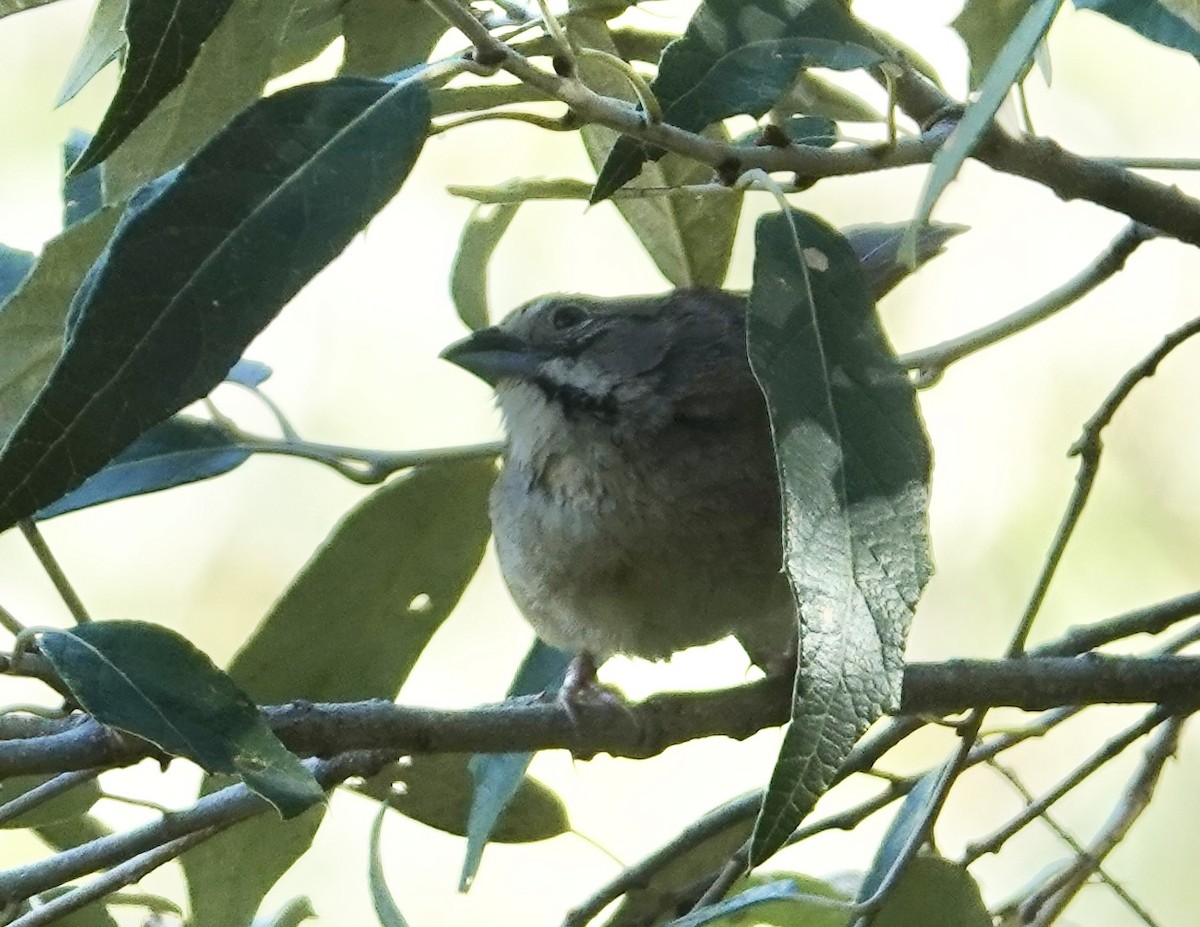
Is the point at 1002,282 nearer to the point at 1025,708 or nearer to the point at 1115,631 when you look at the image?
the point at 1115,631

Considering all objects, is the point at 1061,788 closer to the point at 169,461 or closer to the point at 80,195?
the point at 169,461

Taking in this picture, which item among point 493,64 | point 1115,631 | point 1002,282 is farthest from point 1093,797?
point 493,64

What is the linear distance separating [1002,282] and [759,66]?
9.19ft

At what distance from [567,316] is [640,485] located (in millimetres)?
420

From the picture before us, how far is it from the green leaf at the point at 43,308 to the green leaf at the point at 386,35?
15.8 inches

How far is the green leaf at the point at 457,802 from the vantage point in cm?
226

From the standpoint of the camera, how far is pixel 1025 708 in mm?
1804

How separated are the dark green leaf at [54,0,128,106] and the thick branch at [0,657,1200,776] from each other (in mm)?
687

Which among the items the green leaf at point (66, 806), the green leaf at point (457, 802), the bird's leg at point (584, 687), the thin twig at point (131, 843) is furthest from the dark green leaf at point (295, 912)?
the thin twig at point (131, 843)

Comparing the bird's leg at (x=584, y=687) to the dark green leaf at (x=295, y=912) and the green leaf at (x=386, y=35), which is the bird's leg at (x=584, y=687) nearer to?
the dark green leaf at (x=295, y=912)

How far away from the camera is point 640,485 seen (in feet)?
6.72

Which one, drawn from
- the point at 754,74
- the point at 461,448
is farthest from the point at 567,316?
the point at 754,74

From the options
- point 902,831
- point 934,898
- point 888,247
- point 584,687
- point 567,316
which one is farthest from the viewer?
point 567,316

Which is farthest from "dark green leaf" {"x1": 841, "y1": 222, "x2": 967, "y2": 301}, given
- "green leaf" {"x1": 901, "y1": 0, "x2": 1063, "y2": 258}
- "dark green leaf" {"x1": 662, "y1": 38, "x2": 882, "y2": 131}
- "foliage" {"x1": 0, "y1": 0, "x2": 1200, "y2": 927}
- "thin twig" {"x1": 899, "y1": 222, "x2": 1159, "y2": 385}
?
"green leaf" {"x1": 901, "y1": 0, "x2": 1063, "y2": 258}
